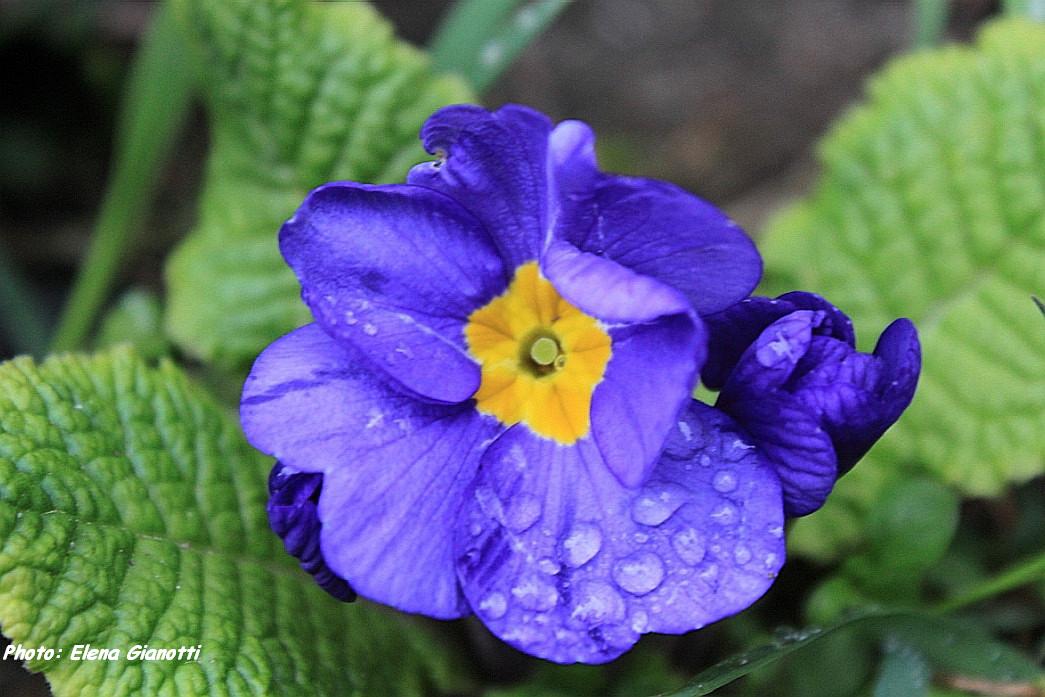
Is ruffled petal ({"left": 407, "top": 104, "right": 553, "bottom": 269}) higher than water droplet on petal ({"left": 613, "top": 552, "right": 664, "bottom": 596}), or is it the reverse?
ruffled petal ({"left": 407, "top": 104, "right": 553, "bottom": 269})

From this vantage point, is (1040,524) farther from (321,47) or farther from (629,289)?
(321,47)

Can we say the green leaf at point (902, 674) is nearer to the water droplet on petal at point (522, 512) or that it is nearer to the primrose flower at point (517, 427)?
the primrose flower at point (517, 427)

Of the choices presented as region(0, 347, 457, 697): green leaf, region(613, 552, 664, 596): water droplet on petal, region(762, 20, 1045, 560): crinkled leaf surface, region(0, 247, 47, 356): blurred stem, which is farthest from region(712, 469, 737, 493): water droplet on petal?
region(0, 247, 47, 356): blurred stem

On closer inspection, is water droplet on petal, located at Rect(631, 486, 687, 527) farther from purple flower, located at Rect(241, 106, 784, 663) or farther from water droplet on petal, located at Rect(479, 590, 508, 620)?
water droplet on petal, located at Rect(479, 590, 508, 620)

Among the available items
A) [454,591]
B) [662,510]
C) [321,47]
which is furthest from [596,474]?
[321,47]

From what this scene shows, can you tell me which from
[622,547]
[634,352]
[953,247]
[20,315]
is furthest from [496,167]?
[20,315]

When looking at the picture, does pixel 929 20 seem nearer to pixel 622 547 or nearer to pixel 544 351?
pixel 544 351

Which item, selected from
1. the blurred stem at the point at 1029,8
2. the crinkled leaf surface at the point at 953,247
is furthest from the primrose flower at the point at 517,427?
the blurred stem at the point at 1029,8
